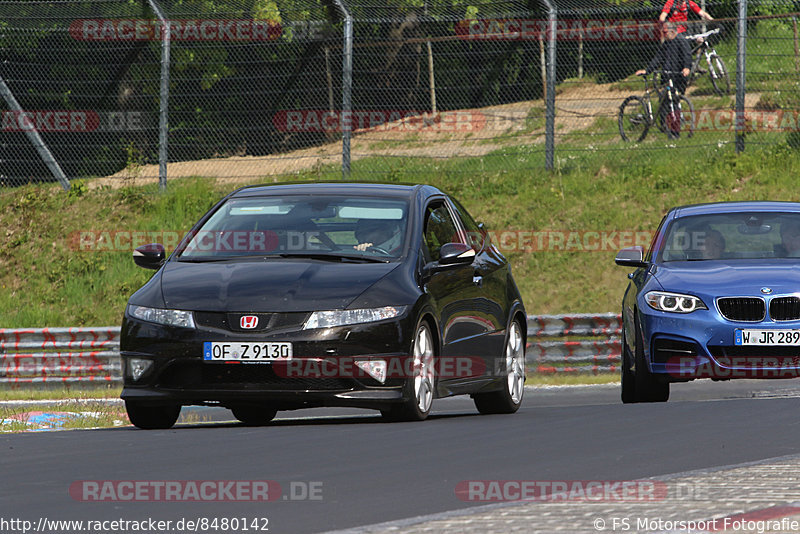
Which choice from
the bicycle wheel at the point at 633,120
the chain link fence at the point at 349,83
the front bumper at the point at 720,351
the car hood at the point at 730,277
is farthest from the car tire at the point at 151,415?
the bicycle wheel at the point at 633,120

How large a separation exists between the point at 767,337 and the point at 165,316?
468cm

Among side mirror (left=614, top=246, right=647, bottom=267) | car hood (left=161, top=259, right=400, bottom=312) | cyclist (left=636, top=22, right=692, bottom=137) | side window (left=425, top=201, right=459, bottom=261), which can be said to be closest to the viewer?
car hood (left=161, top=259, right=400, bottom=312)

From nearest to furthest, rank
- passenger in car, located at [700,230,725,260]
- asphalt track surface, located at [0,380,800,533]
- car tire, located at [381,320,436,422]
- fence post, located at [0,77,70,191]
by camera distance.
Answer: asphalt track surface, located at [0,380,800,533] → car tire, located at [381,320,436,422] → passenger in car, located at [700,230,725,260] → fence post, located at [0,77,70,191]

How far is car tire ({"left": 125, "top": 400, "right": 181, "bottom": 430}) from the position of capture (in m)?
9.45

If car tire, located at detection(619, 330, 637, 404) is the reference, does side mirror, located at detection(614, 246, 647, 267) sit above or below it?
above

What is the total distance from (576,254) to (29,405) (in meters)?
8.97

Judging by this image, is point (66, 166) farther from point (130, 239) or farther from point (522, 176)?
point (522, 176)

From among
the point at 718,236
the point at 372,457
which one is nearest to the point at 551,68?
the point at 718,236

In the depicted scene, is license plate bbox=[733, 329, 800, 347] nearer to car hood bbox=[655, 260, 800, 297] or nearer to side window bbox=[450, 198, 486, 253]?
car hood bbox=[655, 260, 800, 297]

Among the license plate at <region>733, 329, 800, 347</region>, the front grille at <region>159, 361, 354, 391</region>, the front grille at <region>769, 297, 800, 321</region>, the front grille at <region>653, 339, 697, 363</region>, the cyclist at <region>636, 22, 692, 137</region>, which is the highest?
the front grille at <region>159, 361, 354, 391</region>

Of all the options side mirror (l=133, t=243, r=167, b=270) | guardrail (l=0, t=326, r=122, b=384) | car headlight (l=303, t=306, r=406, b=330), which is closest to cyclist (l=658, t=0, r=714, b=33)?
guardrail (l=0, t=326, r=122, b=384)

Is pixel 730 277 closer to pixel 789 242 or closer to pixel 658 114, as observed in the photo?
pixel 789 242

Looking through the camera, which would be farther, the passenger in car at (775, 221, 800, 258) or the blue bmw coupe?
the passenger in car at (775, 221, 800, 258)

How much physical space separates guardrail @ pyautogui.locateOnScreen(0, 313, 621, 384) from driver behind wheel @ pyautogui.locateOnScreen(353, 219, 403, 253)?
7.57 meters
